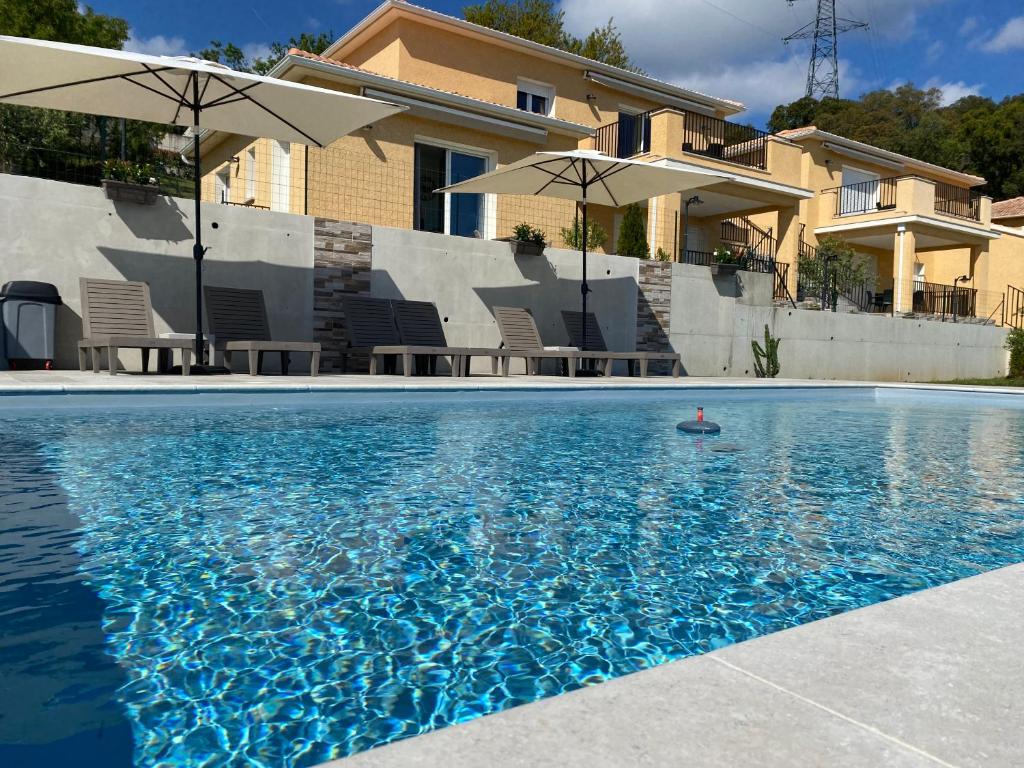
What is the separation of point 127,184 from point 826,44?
43.2 meters

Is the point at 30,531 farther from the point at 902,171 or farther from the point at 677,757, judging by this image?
the point at 902,171

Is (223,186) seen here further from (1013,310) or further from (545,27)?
(1013,310)

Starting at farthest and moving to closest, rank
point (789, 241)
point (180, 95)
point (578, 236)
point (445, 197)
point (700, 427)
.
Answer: point (789, 241) → point (445, 197) → point (578, 236) → point (180, 95) → point (700, 427)

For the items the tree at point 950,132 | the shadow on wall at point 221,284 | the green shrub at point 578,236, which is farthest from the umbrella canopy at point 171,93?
the tree at point 950,132

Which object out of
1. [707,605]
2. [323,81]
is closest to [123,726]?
[707,605]

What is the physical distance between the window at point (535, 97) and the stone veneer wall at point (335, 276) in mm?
8791

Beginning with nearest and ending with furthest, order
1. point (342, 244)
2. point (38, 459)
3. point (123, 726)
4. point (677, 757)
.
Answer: point (677, 757) → point (123, 726) → point (38, 459) → point (342, 244)

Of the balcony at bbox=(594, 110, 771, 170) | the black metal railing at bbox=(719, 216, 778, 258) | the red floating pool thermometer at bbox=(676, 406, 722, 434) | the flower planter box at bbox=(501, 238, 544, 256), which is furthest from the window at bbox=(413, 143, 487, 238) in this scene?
the red floating pool thermometer at bbox=(676, 406, 722, 434)

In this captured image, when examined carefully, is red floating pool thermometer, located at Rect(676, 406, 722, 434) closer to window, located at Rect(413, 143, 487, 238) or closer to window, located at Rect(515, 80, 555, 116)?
window, located at Rect(413, 143, 487, 238)

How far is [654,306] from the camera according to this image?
1493cm

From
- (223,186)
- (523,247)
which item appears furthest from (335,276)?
(223,186)

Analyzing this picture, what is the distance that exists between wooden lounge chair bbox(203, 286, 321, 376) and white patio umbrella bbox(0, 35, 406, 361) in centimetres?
56

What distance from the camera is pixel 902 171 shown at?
26.4m

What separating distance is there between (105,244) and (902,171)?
25.3 meters
